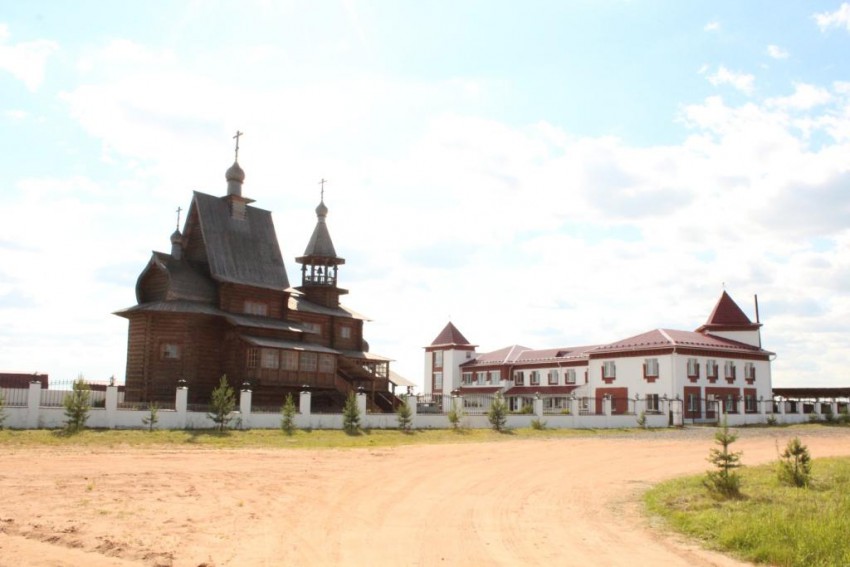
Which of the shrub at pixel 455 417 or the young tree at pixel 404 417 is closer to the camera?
the young tree at pixel 404 417

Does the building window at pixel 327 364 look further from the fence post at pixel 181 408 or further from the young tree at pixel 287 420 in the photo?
the fence post at pixel 181 408

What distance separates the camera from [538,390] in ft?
213

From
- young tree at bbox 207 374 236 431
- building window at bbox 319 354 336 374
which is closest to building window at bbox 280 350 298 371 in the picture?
building window at bbox 319 354 336 374

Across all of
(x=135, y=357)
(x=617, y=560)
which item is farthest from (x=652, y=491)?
(x=135, y=357)

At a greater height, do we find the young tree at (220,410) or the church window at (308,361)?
the church window at (308,361)

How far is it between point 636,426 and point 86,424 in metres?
31.7

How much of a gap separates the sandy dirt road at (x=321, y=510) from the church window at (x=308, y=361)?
1606 cm

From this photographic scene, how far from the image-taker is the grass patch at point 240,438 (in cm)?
2406

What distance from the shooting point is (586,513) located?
546 inches

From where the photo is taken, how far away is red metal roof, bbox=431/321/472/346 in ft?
247

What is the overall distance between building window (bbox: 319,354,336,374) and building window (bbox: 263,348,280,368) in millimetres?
2878

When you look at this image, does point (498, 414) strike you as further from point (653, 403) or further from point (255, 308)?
point (653, 403)

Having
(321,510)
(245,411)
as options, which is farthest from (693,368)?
(321,510)

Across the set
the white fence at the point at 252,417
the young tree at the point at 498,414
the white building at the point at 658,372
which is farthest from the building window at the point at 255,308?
the white building at the point at 658,372
